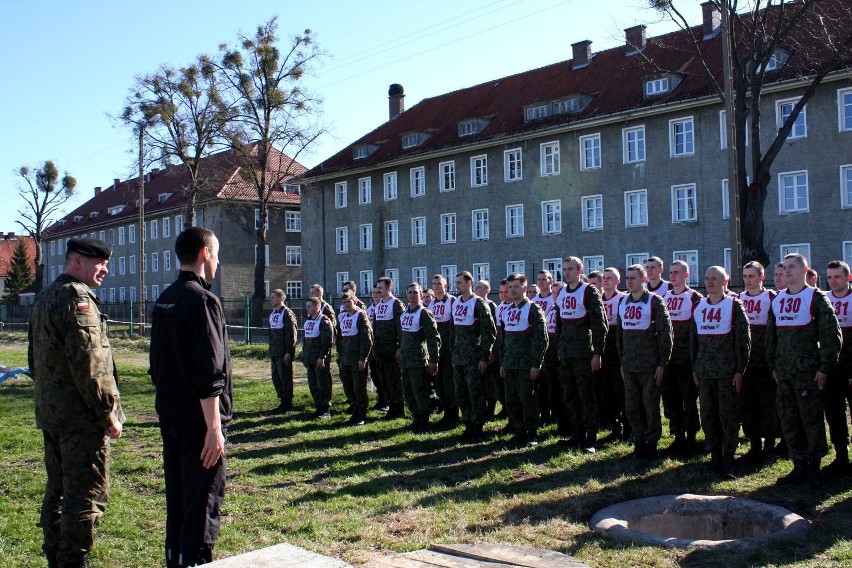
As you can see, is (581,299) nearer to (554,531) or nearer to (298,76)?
(554,531)

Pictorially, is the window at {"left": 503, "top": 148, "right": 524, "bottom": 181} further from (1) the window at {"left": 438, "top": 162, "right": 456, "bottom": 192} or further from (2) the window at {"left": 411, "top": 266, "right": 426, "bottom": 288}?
(2) the window at {"left": 411, "top": 266, "right": 426, "bottom": 288}

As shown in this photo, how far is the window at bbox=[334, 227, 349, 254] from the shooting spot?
5169 centimetres

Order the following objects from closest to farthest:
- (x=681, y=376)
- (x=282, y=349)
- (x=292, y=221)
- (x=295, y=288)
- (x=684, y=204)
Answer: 1. (x=681, y=376)
2. (x=282, y=349)
3. (x=684, y=204)
4. (x=292, y=221)
5. (x=295, y=288)

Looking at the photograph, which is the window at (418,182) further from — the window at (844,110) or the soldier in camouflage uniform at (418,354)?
the soldier in camouflage uniform at (418,354)

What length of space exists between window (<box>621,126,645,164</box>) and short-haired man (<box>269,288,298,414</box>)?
26.1 meters

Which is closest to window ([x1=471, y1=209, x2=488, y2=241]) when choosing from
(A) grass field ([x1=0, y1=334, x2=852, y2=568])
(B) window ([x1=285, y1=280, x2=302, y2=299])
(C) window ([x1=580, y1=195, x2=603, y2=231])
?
(C) window ([x1=580, y1=195, x2=603, y2=231])

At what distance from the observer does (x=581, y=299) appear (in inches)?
418

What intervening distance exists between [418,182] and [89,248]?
4205 centimetres

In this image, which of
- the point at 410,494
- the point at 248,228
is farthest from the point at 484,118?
the point at 410,494

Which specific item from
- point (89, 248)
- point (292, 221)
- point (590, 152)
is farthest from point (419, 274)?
point (89, 248)

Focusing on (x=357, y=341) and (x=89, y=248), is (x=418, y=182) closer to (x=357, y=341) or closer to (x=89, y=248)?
(x=357, y=341)

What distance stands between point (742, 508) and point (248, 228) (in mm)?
55911

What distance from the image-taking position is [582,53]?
4516 centimetres

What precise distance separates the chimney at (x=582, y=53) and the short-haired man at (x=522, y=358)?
36264mm
